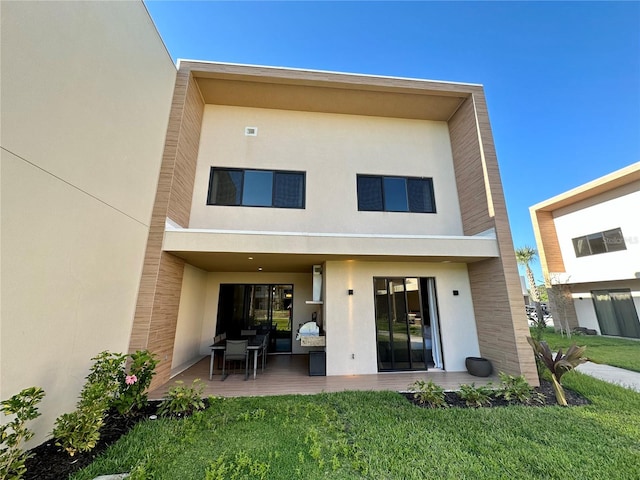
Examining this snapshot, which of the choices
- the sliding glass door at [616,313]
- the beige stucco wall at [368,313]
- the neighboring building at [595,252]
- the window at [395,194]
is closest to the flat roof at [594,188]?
the neighboring building at [595,252]

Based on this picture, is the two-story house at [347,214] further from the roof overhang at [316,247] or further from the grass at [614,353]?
the grass at [614,353]

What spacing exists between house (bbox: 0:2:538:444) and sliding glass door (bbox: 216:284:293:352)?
0.07 m

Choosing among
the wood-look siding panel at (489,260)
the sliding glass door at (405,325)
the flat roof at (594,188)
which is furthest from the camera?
the flat roof at (594,188)

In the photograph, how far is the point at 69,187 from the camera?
348cm

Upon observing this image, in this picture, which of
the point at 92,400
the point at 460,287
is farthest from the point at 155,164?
the point at 460,287

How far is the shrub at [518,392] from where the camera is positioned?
464 cm

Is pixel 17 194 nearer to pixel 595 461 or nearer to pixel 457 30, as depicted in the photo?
pixel 595 461

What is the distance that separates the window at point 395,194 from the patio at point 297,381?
466cm

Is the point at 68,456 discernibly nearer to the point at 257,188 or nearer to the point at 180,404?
the point at 180,404

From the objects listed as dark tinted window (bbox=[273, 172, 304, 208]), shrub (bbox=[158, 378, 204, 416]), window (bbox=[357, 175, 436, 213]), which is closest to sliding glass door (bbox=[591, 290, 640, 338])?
window (bbox=[357, 175, 436, 213])

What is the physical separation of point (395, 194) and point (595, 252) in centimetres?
1409

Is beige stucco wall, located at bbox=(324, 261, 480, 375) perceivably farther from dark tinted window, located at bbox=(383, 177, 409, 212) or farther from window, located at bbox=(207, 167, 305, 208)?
window, located at bbox=(207, 167, 305, 208)

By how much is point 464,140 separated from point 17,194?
9639 millimetres

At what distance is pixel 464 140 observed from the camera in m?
7.50
